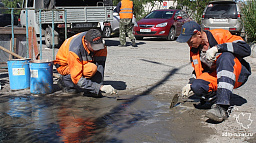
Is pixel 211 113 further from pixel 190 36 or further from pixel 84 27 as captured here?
pixel 84 27

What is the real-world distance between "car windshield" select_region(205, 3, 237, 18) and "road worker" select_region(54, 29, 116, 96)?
1192 cm

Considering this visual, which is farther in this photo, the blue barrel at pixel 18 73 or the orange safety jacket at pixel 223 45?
the blue barrel at pixel 18 73

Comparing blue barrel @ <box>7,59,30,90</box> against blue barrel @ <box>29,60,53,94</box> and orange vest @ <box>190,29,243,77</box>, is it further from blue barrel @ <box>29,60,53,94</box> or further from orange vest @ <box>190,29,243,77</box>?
orange vest @ <box>190,29,243,77</box>

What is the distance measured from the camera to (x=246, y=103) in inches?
222

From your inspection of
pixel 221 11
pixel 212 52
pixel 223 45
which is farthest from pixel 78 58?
pixel 221 11

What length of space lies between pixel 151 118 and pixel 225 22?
12786mm

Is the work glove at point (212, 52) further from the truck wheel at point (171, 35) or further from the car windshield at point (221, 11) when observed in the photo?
the truck wheel at point (171, 35)

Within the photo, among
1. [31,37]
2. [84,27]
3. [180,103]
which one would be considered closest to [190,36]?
[180,103]

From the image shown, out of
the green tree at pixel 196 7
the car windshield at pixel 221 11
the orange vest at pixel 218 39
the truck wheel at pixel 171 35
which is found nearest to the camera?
the orange vest at pixel 218 39

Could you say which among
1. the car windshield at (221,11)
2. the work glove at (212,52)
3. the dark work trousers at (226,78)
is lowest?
the dark work trousers at (226,78)

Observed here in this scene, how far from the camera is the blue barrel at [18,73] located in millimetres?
6547

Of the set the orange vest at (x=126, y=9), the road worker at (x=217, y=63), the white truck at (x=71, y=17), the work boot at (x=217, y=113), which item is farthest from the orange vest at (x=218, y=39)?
the orange vest at (x=126, y=9)

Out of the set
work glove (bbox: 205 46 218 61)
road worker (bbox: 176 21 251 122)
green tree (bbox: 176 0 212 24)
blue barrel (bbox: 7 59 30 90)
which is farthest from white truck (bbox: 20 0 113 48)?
green tree (bbox: 176 0 212 24)

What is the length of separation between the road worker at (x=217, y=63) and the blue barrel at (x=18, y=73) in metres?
3.17
